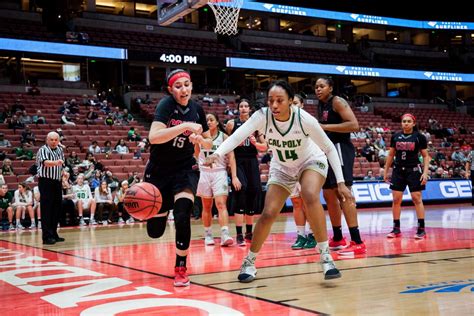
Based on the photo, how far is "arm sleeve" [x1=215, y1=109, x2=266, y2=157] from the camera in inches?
181

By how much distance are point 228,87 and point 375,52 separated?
1271 cm

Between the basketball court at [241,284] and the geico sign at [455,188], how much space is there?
11692mm

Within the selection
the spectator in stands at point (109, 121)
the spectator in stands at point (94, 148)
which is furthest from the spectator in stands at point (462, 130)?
the spectator in stands at point (94, 148)

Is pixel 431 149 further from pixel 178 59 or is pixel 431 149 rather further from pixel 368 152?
pixel 178 59

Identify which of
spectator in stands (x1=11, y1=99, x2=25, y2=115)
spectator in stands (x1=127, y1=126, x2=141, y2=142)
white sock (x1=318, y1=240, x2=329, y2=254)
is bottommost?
white sock (x1=318, y1=240, x2=329, y2=254)

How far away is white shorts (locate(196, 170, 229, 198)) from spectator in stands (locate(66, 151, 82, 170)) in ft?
30.1

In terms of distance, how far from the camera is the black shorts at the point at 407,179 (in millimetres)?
8180

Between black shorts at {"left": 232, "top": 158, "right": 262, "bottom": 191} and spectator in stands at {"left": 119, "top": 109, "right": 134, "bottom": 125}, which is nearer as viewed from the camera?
black shorts at {"left": 232, "top": 158, "right": 262, "bottom": 191}

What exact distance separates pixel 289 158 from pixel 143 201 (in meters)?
1.37

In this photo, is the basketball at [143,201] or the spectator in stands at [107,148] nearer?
the basketball at [143,201]

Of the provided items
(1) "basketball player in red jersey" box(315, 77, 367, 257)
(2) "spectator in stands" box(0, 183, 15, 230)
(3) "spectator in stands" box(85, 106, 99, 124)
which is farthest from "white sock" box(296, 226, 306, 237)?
(3) "spectator in stands" box(85, 106, 99, 124)

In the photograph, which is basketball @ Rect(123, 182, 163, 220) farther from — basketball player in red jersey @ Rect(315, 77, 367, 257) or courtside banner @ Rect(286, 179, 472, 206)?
courtside banner @ Rect(286, 179, 472, 206)

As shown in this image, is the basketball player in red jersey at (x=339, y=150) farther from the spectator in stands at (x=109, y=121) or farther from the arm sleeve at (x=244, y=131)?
the spectator in stands at (x=109, y=121)

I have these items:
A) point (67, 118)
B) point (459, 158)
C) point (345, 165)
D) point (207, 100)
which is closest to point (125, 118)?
point (67, 118)
